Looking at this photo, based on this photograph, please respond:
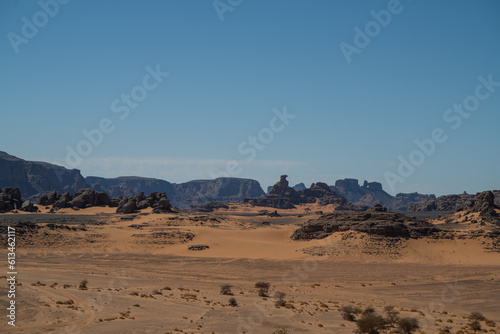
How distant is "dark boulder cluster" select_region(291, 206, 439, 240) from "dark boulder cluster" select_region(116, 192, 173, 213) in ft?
117

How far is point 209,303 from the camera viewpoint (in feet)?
79.2

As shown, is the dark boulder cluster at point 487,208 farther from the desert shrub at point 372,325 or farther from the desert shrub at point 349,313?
the desert shrub at point 372,325

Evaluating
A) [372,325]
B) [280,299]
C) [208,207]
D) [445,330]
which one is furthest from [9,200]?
[445,330]

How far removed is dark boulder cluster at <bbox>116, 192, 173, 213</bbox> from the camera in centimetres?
8469

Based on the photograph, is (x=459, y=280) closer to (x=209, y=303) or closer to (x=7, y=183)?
(x=209, y=303)

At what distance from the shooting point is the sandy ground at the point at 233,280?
2003cm

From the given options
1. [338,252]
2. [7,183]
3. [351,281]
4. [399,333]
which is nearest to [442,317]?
[399,333]

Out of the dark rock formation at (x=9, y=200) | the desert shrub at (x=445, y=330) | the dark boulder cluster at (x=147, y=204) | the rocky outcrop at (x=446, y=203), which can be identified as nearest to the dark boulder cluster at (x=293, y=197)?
the rocky outcrop at (x=446, y=203)

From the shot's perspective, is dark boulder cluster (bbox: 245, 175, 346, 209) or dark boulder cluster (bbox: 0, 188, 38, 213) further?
dark boulder cluster (bbox: 245, 175, 346, 209)

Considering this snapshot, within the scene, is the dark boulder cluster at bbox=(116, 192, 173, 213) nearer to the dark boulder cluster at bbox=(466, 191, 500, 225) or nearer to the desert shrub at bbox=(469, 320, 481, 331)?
the dark boulder cluster at bbox=(466, 191, 500, 225)

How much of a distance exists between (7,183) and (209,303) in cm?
19075

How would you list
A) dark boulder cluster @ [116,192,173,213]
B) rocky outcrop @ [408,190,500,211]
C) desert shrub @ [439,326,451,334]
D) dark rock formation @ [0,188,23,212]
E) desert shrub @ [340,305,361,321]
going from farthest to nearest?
1. rocky outcrop @ [408,190,500,211]
2. dark rock formation @ [0,188,23,212]
3. dark boulder cluster @ [116,192,173,213]
4. desert shrub @ [340,305,361,321]
5. desert shrub @ [439,326,451,334]

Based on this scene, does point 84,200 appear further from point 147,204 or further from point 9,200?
point 147,204

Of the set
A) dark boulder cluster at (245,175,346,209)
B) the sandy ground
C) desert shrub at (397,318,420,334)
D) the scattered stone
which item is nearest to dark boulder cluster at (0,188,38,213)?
the sandy ground
